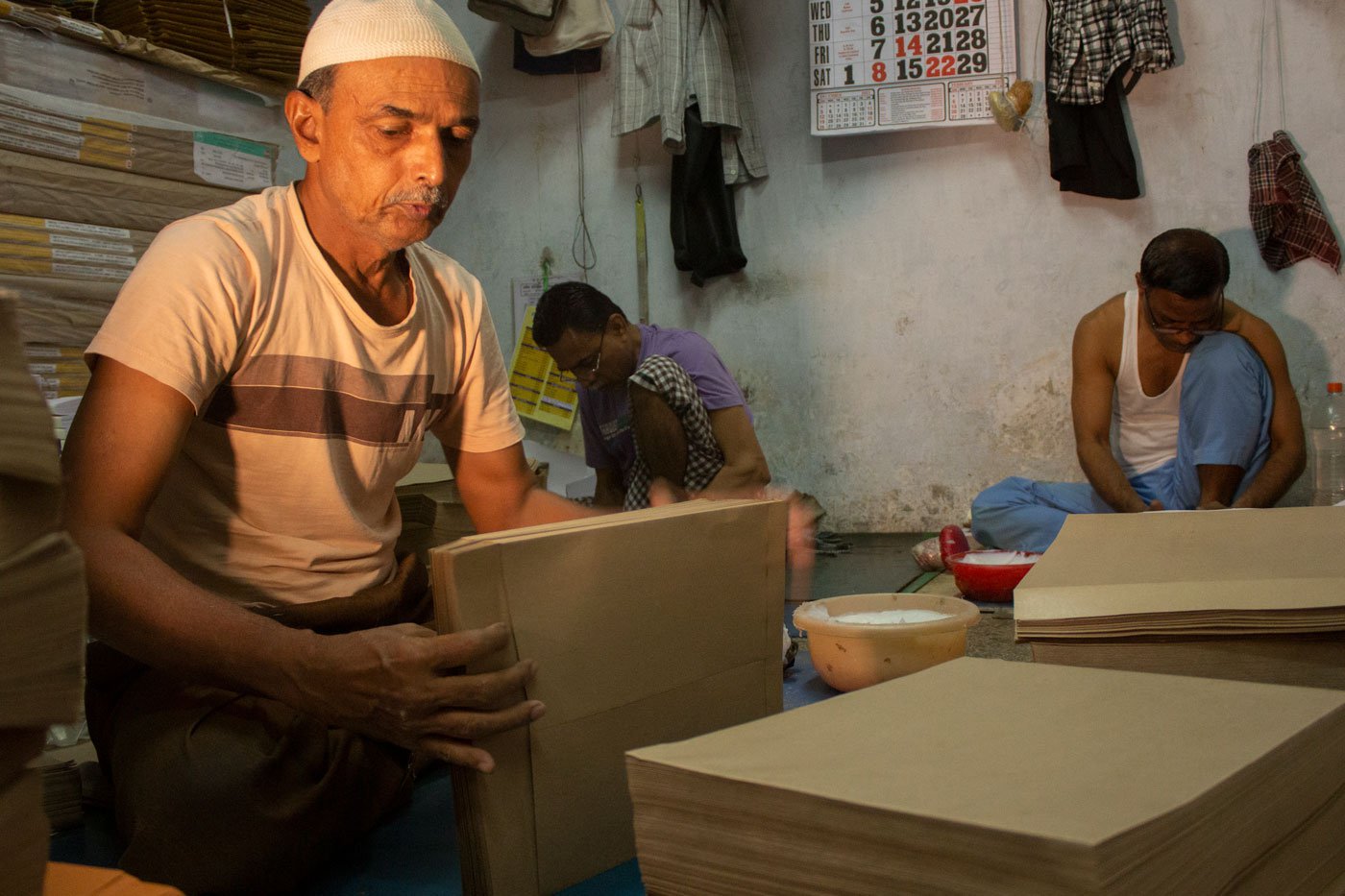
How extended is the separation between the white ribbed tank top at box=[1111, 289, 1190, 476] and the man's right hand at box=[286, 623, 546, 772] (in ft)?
10.5

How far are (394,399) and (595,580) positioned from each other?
1.87ft

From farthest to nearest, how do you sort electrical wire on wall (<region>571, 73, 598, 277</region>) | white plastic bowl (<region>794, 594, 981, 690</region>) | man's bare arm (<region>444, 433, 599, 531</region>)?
electrical wire on wall (<region>571, 73, 598, 277</region>), man's bare arm (<region>444, 433, 599, 531</region>), white plastic bowl (<region>794, 594, 981, 690</region>)

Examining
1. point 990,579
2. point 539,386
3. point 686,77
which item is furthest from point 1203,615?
point 539,386

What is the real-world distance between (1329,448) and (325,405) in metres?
3.90

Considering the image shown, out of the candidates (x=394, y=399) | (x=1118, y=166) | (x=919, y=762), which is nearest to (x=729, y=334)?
(x=1118, y=166)

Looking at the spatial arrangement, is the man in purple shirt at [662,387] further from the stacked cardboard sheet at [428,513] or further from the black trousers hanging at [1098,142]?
the black trousers hanging at [1098,142]

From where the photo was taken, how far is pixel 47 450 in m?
0.57

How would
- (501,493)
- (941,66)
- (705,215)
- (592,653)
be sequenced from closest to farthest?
(592,653) → (501,493) → (941,66) → (705,215)

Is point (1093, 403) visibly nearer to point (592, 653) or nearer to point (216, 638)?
point (592, 653)

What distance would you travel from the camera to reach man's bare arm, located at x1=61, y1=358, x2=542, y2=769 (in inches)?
45.2

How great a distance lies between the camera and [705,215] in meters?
4.94

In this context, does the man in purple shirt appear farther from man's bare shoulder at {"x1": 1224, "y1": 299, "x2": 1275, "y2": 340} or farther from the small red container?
man's bare shoulder at {"x1": 1224, "y1": 299, "x2": 1275, "y2": 340}

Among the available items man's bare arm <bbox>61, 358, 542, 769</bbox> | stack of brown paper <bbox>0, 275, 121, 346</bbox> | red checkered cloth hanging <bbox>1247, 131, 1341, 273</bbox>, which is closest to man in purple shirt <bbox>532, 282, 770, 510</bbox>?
stack of brown paper <bbox>0, 275, 121, 346</bbox>

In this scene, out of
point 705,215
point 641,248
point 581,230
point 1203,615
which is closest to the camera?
point 1203,615
